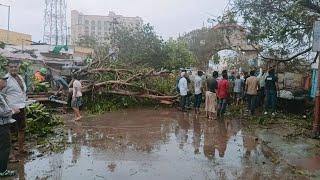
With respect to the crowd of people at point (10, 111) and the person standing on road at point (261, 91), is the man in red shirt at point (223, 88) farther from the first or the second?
the crowd of people at point (10, 111)

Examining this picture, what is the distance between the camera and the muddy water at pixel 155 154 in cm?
720

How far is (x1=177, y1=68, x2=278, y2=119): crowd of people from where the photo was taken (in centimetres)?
Answer: 1514

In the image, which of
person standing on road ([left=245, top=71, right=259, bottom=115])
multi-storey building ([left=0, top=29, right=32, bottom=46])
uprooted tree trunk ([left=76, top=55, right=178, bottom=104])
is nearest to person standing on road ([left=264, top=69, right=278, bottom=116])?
person standing on road ([left=245, top=71, right=259, bottom=115])

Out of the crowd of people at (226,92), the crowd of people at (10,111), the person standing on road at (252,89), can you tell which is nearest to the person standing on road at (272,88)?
the crowd of people at (226,92)

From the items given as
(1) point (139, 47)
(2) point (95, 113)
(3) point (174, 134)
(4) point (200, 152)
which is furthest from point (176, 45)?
(4) point (200, 152)

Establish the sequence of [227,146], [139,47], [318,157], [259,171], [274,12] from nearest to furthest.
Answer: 1. [259,171]
2. [318,157]
3. [227,146]
4. [274,12]
5. [139,47]

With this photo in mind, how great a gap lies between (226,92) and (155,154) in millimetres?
6847

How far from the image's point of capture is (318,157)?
8609 millimetres

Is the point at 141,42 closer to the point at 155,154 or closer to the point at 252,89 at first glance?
the point at 252,89

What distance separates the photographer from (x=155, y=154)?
8.80m

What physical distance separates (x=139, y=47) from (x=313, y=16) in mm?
17670

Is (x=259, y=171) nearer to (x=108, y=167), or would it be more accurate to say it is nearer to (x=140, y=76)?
(x=108, y=167)

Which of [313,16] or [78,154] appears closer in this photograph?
[78,154]

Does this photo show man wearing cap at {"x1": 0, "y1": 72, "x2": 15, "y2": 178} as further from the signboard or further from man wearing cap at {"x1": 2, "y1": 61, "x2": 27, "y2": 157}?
the signboard
